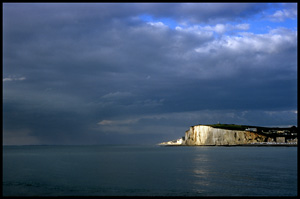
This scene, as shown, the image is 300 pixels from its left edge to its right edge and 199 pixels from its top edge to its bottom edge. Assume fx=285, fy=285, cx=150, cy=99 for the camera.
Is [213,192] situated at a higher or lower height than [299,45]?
lower

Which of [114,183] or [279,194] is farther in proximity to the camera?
[114,183]

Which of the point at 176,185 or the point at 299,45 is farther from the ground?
the point at 299,45

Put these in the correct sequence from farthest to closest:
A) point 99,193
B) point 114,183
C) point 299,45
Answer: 1. point 114,183
2. point 99,193
3. point 299,45

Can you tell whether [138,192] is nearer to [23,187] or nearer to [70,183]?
[70,183]

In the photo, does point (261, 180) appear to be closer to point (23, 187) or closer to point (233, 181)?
point (233, 181)

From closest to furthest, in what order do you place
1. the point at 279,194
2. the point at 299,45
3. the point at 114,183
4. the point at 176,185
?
the point at 299,45 < the point at 279,194 < the point at 176,185 < the point at 114,183

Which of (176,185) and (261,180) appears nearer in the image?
(176,185)

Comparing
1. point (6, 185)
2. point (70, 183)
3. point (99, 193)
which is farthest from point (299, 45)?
point (6, 185)

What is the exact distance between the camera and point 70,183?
151ft

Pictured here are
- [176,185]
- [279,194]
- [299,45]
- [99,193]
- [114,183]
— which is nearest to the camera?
[299,45]

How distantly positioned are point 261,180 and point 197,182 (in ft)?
34.2

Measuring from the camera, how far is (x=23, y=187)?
138ft

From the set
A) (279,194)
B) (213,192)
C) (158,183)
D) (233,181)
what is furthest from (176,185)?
(279,194)

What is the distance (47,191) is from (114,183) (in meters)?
10.4
